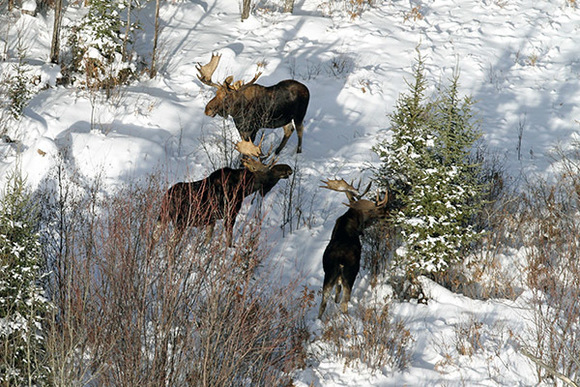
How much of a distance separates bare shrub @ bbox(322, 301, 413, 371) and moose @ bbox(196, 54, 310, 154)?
4.25m

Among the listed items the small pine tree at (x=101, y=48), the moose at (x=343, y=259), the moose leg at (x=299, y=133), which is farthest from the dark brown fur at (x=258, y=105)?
the small pine tree at (x=101, y=48)

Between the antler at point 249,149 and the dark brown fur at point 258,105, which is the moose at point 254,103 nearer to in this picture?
the dark brown fur at point 258,105

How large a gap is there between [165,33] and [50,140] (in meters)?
7.80

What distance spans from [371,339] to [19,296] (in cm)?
367

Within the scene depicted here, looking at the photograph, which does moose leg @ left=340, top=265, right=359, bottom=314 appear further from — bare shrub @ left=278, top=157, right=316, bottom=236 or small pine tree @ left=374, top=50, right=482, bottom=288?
bare shrub @ left=278, top=157, right=316, bottom=236

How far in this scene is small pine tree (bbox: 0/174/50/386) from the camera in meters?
5.68

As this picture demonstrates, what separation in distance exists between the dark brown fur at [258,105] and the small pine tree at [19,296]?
4796 mm

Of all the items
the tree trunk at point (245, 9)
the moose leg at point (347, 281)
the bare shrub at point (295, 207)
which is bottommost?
the bare shrub at point (295, 207)

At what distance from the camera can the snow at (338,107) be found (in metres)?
7.24

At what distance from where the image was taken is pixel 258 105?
10523 mm

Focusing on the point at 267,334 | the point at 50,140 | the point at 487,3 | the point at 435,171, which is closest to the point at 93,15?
the point at 50,140

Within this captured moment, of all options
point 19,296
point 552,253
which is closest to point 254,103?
point 552,253

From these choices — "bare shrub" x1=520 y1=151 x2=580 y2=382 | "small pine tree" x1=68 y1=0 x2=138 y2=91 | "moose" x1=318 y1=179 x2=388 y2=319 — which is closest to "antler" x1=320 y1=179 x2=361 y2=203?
"moose" x1=318 y1=179 x2=388 y2=319

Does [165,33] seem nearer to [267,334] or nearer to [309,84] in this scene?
[309,84]
